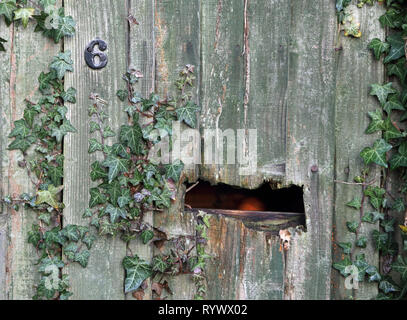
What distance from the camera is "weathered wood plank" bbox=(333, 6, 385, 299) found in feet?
6.27

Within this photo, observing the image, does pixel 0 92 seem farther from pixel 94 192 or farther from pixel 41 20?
pixel 94 192

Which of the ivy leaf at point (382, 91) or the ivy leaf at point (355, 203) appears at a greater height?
the ivy leaf at point (382, 91)

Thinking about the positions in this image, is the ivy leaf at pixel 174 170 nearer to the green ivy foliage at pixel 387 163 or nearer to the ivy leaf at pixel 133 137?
the ivy leaf at pixel 133 137

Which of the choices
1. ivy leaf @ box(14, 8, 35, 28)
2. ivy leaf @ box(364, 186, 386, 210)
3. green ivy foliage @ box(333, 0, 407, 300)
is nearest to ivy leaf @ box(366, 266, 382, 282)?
green ivy foliage @ box(333, 0, 407, 300)

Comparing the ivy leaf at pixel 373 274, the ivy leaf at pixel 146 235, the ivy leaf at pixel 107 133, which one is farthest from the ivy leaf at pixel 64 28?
the ivy leaf at pixel 373 274

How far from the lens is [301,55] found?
6.30ft

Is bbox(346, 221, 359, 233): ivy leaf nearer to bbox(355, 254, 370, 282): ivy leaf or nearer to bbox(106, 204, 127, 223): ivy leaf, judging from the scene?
bbox(355, 254, 370, 282): ivy leaf

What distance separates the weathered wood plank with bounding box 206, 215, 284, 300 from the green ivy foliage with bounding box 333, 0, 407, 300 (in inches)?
10.9

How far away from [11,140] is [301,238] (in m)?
1.31

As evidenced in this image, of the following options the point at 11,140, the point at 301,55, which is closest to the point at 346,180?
the point at 301,55

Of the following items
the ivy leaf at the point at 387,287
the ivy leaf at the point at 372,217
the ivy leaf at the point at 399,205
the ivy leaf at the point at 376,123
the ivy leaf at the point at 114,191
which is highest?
the ivy leaf at the point at 376,123

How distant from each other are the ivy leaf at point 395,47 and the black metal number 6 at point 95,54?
119 cm

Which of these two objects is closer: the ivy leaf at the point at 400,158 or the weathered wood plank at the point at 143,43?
the ivy leaf at the point at 400,158

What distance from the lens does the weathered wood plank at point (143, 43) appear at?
76.7 inches
